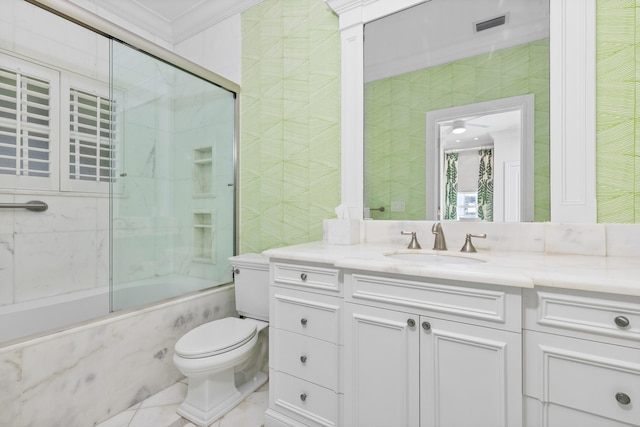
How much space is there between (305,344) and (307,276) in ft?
0.97

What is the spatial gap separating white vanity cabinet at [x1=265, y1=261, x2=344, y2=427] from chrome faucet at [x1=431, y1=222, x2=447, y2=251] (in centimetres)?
54

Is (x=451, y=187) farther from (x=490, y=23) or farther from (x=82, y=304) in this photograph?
(x=82, y=304)

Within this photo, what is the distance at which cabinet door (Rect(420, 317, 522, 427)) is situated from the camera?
86 centimetres

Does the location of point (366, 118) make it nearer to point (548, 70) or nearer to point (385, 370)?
point (548, 70)

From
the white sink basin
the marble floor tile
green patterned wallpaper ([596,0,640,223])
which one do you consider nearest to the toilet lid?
the marble floor tile

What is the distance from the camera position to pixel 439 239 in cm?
141

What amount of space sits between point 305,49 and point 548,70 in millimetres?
1363

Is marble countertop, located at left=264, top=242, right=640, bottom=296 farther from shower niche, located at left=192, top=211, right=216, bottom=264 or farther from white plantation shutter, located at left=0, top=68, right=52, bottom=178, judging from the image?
white plantation shutter, located at left=0, top=68, right=52, bottom=178

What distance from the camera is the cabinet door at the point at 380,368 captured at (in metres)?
1.02

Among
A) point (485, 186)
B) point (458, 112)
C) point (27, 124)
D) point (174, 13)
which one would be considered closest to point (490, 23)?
point (458, 112)

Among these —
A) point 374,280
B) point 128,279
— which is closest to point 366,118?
point 374,280

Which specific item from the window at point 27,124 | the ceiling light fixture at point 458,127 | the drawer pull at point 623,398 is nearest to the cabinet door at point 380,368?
the drawer pull at point 623,398

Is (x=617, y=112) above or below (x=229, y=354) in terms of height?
above

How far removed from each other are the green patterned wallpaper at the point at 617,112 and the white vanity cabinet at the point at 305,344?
1132 mm
